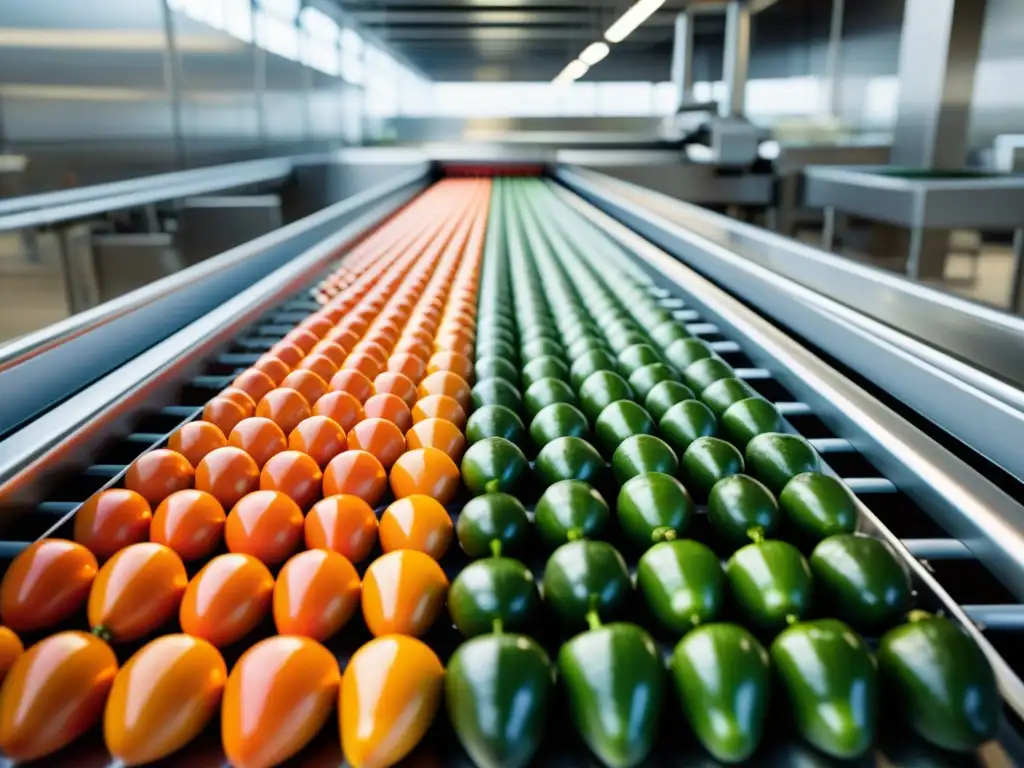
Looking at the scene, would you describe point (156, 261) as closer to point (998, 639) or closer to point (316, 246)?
point (316, 246)

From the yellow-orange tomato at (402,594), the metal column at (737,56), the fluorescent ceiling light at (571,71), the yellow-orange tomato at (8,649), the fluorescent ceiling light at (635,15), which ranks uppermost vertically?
the fluorescent ceiling light at (571,71)

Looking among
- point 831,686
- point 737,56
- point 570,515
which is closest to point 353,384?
point 570,515

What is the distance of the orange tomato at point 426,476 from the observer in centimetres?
114

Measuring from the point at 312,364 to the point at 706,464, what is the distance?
910 millimetres

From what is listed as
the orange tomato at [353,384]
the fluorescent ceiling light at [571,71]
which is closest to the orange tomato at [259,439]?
the orange tomato at [353,384]

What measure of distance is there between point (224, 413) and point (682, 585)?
91 cm

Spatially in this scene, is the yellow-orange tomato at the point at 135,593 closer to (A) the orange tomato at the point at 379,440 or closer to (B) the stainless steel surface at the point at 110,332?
(A) the orange tomato at the point at 379,440

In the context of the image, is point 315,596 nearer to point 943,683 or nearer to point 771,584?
point 771,584

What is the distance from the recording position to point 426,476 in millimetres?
1146

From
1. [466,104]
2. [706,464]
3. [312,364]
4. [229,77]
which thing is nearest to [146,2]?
[229,77]

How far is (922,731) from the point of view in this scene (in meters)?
0.71

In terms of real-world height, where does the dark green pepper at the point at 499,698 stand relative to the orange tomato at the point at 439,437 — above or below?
below

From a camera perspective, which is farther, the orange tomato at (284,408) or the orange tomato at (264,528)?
the orange tomato at (284,408)

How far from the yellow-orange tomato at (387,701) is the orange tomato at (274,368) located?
3.14 feet
